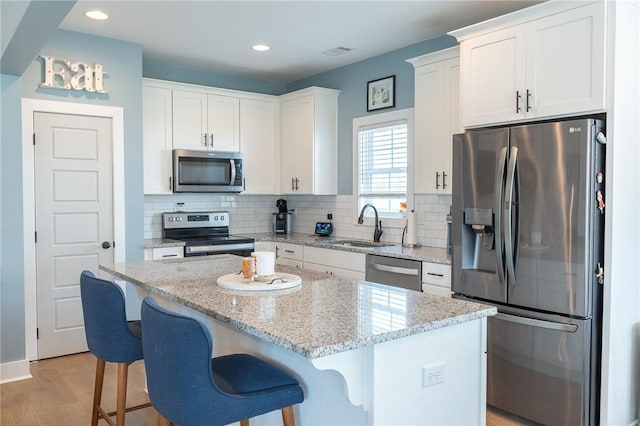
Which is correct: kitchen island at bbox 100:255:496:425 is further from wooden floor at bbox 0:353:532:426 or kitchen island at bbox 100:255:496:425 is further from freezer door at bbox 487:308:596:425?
wooden floor at bbox 0:353:532:426

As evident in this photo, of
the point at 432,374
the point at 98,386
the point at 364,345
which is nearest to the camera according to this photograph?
the point at 364,345

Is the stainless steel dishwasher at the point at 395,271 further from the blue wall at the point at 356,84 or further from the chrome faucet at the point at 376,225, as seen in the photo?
the blue wall at the point at 356,84

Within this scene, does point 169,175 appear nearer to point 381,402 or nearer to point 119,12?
point 119,12

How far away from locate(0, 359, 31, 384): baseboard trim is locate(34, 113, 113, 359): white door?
0.35m

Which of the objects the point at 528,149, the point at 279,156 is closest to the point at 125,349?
the point at 528,149

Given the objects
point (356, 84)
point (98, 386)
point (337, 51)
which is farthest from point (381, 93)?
point (98, 386)

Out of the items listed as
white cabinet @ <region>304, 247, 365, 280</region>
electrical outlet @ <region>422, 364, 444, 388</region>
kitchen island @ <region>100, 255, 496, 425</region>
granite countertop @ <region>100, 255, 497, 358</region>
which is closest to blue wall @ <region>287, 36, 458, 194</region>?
white cabinet @ <region>304, 247, 365, 280</region>

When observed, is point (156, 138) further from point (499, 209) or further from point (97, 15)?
point (499, 209)

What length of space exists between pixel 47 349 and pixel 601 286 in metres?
4.06

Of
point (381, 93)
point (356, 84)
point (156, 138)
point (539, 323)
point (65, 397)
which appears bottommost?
point (65, 397)

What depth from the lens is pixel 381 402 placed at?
1.64 meters

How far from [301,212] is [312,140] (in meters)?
1.03

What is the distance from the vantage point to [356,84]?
16.8ft

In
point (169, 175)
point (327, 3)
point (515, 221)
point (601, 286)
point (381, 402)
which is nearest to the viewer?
point (381, 402)
